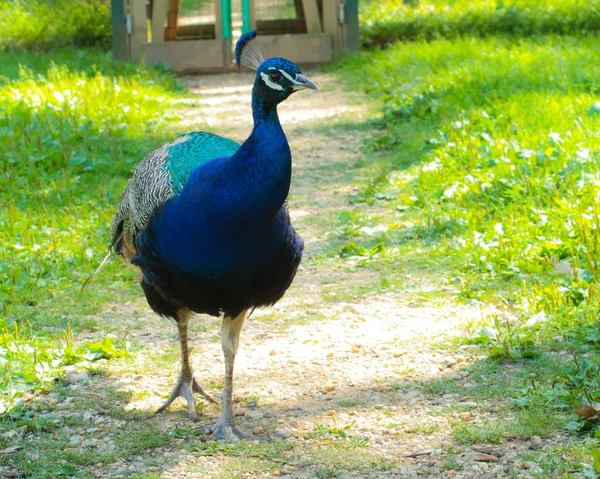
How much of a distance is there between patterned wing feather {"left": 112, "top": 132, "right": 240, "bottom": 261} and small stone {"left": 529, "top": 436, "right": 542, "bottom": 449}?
1.65 m

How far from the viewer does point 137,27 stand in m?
12.0

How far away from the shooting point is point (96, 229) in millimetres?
5855

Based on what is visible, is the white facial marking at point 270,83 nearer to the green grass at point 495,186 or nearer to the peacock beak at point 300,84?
the peacock beak at point 300,84

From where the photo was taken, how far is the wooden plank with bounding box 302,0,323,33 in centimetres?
1252

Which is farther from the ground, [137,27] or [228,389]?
[137,27]

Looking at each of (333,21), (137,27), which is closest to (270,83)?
(137,27)

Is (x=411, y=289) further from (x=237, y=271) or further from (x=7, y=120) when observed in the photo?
(x=7, y=120)

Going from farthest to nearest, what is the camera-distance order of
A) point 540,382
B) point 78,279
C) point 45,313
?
point 78,279 < point 45,313 < point 540,382

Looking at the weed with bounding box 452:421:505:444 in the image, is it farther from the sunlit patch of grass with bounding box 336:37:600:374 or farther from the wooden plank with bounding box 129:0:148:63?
the wooden plank with bounding box 129:0:148:63

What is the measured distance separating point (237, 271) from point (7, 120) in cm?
539

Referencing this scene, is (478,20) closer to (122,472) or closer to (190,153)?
(190,153)

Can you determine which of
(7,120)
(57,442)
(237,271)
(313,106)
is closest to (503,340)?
(237,271)

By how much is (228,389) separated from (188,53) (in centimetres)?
934

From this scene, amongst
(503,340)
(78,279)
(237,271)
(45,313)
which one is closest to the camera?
(237,271)
